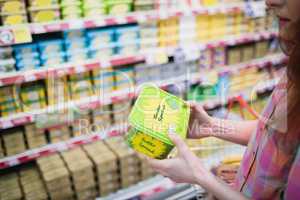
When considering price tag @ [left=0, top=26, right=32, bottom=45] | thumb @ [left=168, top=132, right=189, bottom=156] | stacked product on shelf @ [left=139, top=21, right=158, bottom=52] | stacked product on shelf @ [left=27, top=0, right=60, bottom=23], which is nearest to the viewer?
thumb @ [left=168, top=132, right=189, bottom=156]

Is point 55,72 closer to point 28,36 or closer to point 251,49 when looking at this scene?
point 28,36

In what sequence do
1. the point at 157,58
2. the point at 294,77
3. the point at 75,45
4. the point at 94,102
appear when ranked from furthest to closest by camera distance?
1. the point at 157,58
2. the point at 94,102
3. the point at 75,45
4. the point at 294,77

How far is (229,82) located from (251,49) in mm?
427

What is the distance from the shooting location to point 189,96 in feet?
9.16

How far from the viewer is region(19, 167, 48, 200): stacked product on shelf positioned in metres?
2.07

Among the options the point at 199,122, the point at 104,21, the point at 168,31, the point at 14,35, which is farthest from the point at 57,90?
the point at 199,122

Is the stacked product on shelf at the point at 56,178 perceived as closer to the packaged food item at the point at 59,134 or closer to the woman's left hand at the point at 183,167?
the packaged food item at the point at 59,134

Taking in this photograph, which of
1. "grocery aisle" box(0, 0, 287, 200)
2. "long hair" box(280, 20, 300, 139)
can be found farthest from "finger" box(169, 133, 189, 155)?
"grocery aisle" box(0, 0, 287, 200)

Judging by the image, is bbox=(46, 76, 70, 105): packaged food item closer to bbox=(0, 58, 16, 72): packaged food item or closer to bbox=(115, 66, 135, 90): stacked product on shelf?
bbox=(0, 58, 16, 72): packaged food item

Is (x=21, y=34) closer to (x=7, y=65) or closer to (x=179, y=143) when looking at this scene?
(x=7, y=65)

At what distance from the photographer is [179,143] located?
102 cm

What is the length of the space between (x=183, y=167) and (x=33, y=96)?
4.79ft

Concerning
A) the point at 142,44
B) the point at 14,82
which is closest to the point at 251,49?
the point at 142,44

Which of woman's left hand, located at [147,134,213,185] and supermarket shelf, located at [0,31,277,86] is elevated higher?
supermarket shelf, located at [0,31,277,86]
